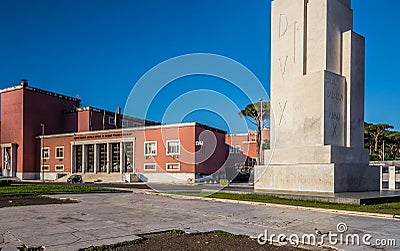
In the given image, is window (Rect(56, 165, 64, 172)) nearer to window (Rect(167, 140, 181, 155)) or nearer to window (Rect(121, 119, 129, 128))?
window (Rect(121, 119, 129, 128))

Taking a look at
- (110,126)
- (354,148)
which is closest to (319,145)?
(354,148)

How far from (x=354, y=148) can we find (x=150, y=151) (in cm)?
3204

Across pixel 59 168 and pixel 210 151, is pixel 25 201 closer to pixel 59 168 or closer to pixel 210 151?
pixel 210 151

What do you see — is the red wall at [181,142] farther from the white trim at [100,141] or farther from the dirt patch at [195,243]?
the dirt patch at [195,243]

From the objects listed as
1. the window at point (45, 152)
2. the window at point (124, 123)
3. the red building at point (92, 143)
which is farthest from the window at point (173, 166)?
the window at point (45, 152)

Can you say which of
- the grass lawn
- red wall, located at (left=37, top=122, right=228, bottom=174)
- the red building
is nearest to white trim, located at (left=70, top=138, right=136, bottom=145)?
the red building

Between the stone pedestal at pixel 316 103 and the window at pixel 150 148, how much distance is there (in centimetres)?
2834

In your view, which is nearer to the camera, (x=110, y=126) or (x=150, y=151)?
(x=150, y=151)

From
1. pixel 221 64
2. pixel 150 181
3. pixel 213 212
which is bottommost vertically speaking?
pixel 150 181

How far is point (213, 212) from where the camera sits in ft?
39.7

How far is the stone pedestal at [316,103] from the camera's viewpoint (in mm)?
16547

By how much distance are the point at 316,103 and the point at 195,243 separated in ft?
38.3

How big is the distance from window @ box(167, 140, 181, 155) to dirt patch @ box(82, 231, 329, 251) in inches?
1414

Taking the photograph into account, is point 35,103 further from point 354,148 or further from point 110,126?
point 354,148
